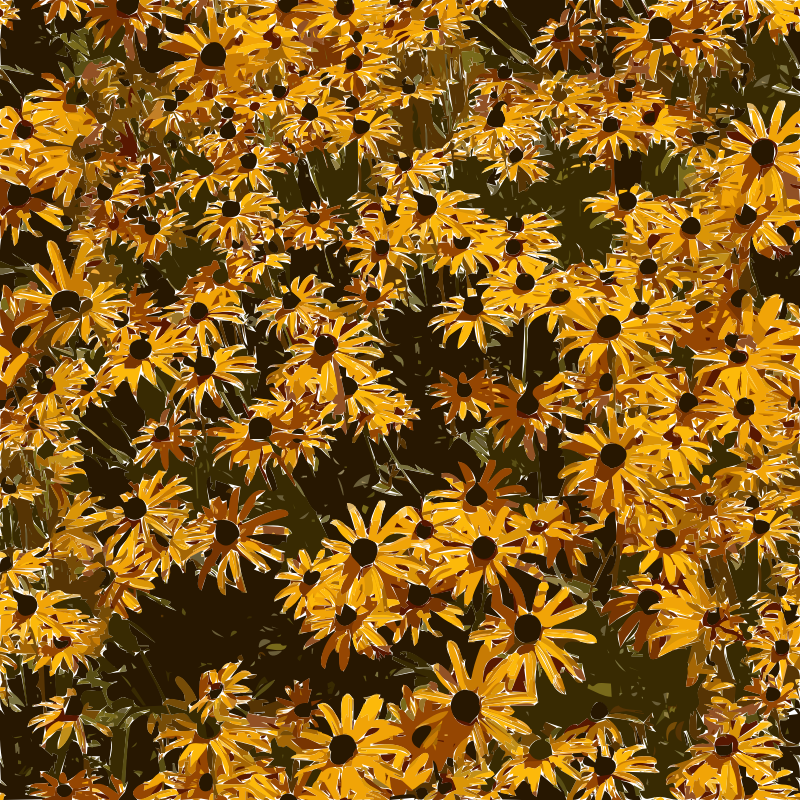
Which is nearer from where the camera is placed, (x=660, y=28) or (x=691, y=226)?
(x=691, y=226)

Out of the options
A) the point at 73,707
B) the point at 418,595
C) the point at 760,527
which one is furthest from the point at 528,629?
the point at 73,707

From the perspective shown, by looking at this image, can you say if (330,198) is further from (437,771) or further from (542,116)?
(437,771)

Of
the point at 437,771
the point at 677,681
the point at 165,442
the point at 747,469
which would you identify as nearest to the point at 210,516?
the point at 165,442

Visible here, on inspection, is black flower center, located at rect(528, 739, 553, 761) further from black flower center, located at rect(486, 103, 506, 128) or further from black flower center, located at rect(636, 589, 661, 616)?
black flower center, located at rect(486, 103, 506, 128)

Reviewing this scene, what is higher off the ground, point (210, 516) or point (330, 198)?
point (330, 198)

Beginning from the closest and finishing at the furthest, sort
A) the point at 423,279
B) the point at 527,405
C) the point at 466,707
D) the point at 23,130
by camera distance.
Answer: the point at 466,707, the point at 527,405, the point at 423,279, the point at 23,130

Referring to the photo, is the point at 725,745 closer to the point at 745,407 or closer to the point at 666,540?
the point at 666,540
